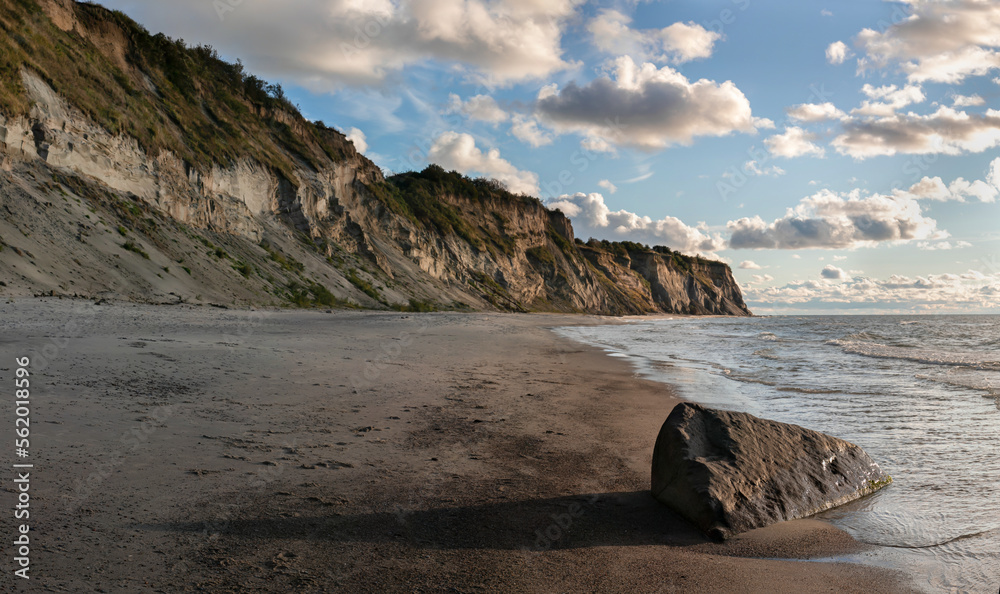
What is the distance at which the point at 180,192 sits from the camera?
2344 centimetres

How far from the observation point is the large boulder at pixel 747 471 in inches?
138

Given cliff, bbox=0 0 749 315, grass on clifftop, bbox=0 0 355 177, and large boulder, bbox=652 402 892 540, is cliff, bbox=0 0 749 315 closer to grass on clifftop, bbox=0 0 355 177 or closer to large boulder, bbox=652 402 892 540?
grass on clifftop, bbox=0 0 355 177

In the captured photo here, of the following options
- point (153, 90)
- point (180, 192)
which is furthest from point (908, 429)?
point (153, 90)

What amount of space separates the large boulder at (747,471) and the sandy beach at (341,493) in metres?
0.13

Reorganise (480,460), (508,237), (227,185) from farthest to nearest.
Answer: (508,237), (227,185), (480,460)

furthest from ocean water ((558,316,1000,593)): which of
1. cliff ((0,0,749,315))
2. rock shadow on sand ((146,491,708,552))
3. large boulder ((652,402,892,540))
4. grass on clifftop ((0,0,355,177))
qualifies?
grass on clifftop ((0,0,355,177))

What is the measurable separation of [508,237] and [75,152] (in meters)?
49.2

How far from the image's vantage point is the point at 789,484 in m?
3.88

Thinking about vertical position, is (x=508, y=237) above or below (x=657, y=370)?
above

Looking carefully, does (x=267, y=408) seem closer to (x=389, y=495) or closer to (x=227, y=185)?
(x=389, y=495)

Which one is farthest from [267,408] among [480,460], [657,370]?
[657,370]

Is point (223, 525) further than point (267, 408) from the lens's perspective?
No

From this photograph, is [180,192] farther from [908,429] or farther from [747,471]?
[908,429]

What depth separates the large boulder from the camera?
3.50 meters
